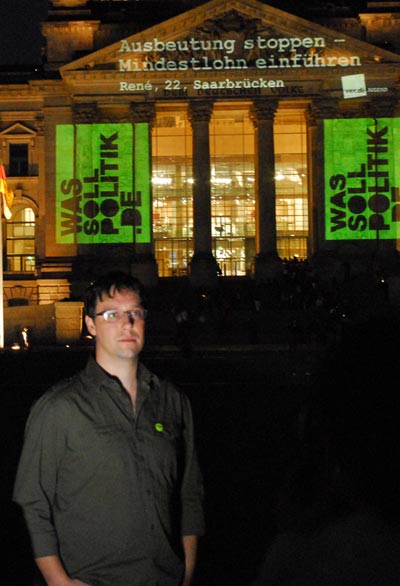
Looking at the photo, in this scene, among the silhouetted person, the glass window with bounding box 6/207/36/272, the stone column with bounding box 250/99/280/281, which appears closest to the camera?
the silhouetted person

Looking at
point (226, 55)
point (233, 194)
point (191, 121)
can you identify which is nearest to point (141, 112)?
point (191, 121)

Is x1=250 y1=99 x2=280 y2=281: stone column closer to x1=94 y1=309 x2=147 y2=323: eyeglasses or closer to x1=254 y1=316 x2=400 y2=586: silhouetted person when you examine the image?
x1=94 y1=309 x2=147 y2=323: eyeglasses

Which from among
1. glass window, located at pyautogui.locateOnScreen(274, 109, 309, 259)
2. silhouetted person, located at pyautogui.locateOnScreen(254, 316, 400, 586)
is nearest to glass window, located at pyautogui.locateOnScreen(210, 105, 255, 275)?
glass window, located at pyautogui.locateOnScreen(274, 109, 309, 259)

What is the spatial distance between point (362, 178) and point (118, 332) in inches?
1957

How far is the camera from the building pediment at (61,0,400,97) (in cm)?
5356

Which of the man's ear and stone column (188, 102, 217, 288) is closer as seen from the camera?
the man's ear

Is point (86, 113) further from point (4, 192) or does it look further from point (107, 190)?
point (4, 192)

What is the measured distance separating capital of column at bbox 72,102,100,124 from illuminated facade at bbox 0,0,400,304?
0.21 feet

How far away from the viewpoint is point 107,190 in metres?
54.0

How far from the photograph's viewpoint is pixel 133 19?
193 feet

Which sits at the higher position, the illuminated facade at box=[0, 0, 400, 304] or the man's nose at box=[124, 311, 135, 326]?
the illuminated facade at box=[0, 0, 400, 304]

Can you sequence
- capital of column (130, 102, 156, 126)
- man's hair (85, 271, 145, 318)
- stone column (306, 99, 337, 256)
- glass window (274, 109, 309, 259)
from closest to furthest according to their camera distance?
man's hair (85, 271, 145, 318)
stone column (306, 99, 337, 256)
capital of column (130, 102, 156, 126)
glass window (274, 109, 309, 259)

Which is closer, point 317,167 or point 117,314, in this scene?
point 117,314

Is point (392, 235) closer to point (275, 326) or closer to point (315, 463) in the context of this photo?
point (275, 326)
